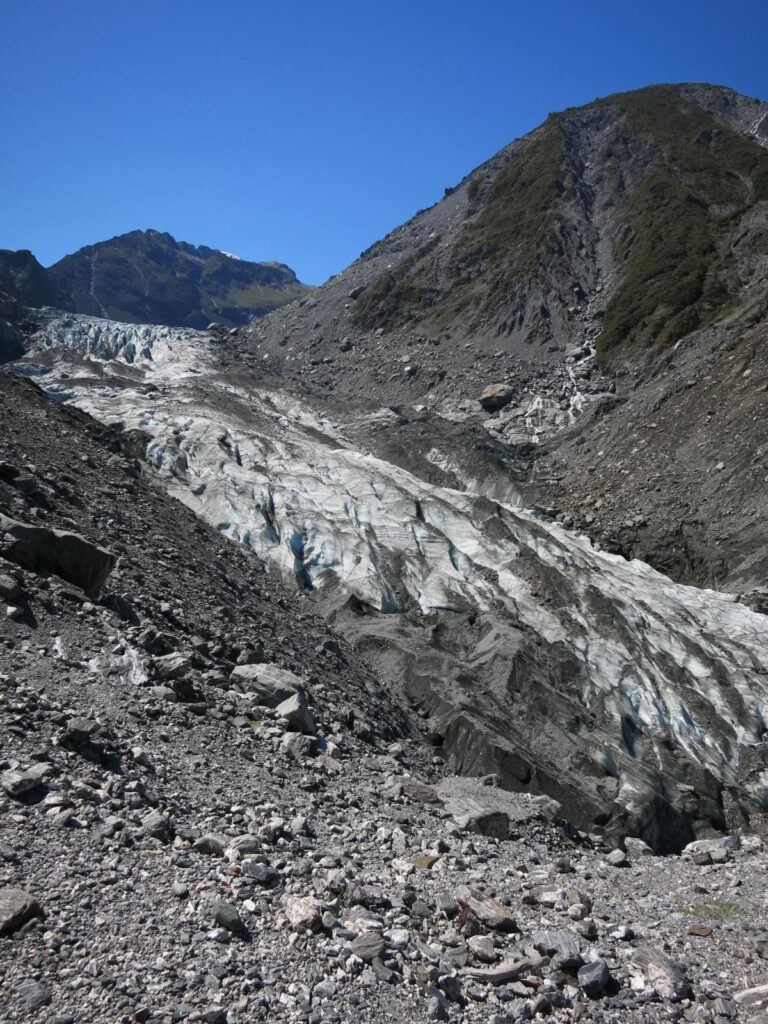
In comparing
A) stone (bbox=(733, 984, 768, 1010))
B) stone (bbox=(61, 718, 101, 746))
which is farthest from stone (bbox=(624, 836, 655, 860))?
stone (bbox=(61, 718, 101, 746))

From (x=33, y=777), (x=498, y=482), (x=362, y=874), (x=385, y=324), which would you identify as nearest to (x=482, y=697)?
(x=362, y=874)

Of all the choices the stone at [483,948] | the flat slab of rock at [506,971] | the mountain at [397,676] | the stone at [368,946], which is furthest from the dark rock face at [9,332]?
the flat slab of rock at [506,971]

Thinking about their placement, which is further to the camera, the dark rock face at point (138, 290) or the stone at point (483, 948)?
the dark rock face at point (138, 290)

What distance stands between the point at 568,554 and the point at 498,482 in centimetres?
1383

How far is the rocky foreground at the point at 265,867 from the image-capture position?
5570 millimetres

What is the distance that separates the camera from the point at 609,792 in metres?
16.8

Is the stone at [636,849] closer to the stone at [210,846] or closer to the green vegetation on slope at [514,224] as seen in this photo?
the stone at [210,846]

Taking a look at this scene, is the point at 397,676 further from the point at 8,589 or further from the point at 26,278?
the point at 26,278

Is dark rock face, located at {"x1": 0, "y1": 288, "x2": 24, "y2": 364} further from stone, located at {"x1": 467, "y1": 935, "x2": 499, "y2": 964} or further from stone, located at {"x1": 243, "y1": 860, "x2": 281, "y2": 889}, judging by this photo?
stone, located at {"x1": 467, "y1": 935, "x2": 499, "y2": 964}

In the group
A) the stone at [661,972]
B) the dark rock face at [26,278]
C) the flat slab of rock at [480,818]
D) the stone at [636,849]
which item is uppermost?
the dark rock face at [26,278]

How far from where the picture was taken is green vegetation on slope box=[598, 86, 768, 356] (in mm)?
58381

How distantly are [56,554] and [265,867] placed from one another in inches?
285

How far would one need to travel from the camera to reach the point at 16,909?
535 centimetres

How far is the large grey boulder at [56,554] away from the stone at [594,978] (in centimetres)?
939
